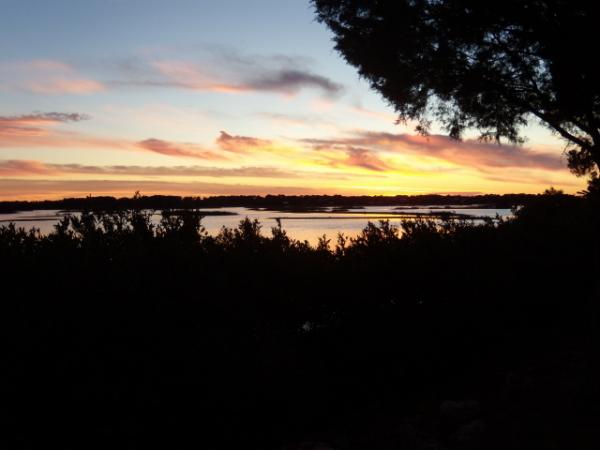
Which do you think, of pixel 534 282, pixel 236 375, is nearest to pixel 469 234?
pixel 534 282

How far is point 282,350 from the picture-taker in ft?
23.0

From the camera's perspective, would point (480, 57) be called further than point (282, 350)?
Yes

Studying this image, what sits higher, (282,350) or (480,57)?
(480,57)

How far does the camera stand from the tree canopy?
1002cm

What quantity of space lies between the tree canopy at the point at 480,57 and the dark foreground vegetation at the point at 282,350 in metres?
4.12

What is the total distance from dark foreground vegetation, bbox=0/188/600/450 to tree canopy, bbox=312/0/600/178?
412 centimetres

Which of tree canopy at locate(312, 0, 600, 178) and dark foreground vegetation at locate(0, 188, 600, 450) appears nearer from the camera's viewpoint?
dark foreground vegetation at locate(0, 188, 600, 450)

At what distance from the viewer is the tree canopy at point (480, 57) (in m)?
10.0

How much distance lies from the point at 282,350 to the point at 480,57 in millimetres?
8738

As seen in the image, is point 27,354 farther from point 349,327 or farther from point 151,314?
point 349,327

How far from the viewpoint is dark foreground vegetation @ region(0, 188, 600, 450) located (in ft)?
20.0

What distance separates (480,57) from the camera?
39.9 ft

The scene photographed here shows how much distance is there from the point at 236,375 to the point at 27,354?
8.03 ft

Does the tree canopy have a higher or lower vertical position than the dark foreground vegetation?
higher
